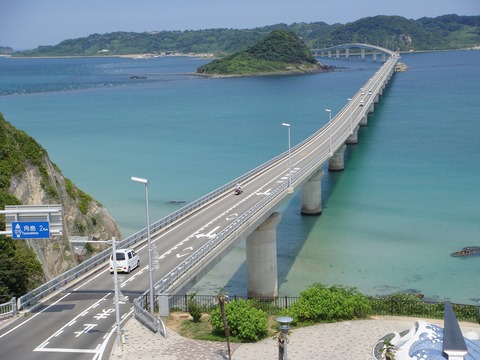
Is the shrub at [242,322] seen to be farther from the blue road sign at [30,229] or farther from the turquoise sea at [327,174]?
the turquoise sea at [327,174]

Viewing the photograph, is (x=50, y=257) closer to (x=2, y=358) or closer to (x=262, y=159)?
(x=2, y=358)

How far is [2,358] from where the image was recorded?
23.7 m

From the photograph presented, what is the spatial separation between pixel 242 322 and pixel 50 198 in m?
24.2

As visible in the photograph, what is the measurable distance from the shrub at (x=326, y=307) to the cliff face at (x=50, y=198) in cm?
1683

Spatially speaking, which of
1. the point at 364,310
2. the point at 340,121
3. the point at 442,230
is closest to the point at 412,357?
the point at 364,310

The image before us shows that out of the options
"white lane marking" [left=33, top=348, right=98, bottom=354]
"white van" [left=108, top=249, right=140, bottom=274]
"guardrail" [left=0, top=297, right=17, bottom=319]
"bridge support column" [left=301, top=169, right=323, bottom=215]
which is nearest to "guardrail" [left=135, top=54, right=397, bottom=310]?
"white van" [left=108, top=249, right=140, bottom=274]

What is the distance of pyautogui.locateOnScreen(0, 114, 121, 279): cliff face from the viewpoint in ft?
136

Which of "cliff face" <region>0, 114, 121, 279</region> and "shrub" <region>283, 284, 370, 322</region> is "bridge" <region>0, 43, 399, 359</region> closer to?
"cliff face" <region>0, 114, 121, 279</region>

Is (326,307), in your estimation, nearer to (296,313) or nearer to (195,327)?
(296,313)

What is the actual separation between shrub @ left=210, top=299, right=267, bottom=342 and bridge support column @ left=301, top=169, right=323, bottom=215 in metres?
37.8

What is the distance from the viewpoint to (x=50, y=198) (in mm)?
45094

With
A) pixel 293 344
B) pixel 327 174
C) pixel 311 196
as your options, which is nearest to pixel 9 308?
pixel 293 344

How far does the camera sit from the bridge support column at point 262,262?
43.2 metres

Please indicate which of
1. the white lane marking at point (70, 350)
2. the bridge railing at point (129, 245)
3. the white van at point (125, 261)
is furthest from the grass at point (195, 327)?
the white van at point (125, 261)
